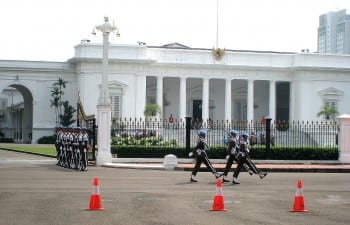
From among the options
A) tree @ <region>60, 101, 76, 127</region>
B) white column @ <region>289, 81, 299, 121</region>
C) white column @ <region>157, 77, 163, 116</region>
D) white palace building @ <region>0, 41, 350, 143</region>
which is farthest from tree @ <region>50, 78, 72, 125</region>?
white column @ <region>289, 81, 299, 121</region>

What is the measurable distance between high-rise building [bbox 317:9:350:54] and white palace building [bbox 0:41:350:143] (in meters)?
61.6

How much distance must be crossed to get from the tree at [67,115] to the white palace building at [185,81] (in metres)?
1.40

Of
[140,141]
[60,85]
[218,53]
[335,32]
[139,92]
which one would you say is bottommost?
[140,141]

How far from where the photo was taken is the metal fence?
3803 cm

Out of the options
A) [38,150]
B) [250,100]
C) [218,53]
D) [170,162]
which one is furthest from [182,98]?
[170,162]

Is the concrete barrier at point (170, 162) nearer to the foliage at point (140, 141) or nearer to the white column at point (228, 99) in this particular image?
the foliage at point (140, 141)

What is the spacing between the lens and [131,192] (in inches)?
728

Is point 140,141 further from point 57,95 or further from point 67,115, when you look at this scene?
point 57,95

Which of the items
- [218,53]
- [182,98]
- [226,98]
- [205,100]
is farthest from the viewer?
[226,98]

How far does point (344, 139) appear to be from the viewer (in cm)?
3575

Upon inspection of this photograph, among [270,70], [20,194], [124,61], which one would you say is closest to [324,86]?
[270,70]

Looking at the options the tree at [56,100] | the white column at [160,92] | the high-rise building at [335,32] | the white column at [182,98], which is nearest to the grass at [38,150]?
the tree at [56,100]

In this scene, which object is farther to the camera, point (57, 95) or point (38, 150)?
point (57, 95)

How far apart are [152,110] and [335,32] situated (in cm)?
8130
